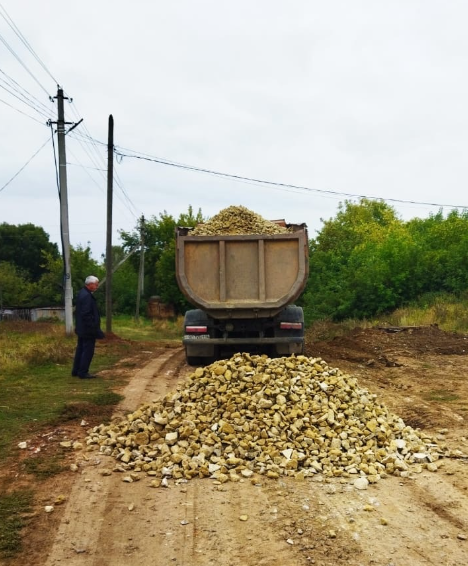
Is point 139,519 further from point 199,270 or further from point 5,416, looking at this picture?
point 199,270

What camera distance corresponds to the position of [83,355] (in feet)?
35.1

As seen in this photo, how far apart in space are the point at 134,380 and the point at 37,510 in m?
5.86

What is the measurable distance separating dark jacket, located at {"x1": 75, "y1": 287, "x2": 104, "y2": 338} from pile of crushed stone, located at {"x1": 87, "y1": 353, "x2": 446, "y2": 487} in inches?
130

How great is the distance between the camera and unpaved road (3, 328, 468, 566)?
4.05 meters

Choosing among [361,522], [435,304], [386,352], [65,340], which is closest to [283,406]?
[361,522]

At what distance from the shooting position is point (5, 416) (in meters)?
7.60

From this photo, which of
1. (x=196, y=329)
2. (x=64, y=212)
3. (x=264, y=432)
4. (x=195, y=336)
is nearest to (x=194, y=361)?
(x=195, y=336)

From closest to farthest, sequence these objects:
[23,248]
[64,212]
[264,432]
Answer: [264,432]
[64,212]
[23,248]

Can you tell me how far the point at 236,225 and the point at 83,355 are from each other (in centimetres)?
362

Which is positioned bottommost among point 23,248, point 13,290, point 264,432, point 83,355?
point 264,432

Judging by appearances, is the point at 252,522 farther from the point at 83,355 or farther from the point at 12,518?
the point at 83,355

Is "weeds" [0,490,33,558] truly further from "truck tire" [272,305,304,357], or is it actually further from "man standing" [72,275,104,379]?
"truck tire" [272,305,304,357]

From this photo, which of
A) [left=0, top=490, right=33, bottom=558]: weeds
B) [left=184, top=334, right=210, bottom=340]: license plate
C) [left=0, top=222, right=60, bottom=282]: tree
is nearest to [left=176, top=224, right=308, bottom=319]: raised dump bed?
[left=184, top=334, right=210, bottom=340]: license plate

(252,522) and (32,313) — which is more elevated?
(32,313)
